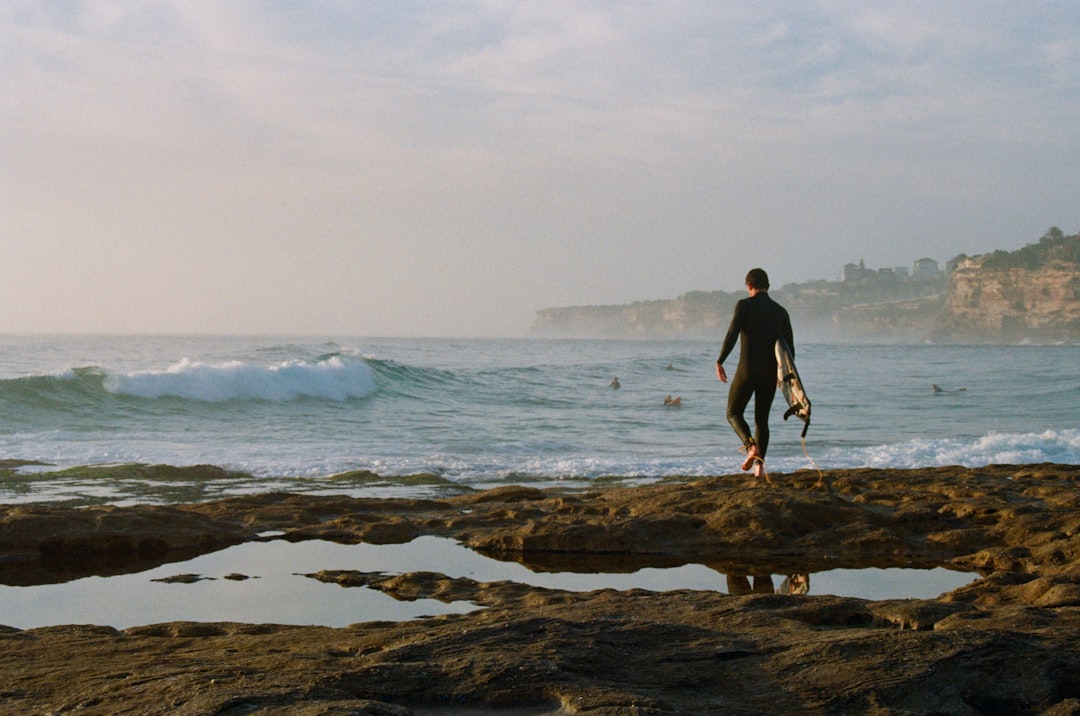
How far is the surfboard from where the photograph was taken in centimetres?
788

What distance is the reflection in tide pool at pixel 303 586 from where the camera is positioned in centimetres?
464

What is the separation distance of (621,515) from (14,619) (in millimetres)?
3925

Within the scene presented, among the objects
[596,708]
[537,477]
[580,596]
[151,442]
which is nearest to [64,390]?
[151,442]

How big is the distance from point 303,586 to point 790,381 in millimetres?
4579

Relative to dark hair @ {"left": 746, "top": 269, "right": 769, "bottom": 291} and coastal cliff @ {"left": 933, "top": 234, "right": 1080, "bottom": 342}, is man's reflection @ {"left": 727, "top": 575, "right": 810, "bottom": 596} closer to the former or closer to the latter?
dark hair @ {"left": 746, "top": 269, "right": 769, "bottom": 291}

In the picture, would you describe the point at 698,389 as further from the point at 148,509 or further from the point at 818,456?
the point at 148,509

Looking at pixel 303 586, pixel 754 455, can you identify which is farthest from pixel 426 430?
pixel 303 586

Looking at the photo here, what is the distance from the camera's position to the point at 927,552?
610cm

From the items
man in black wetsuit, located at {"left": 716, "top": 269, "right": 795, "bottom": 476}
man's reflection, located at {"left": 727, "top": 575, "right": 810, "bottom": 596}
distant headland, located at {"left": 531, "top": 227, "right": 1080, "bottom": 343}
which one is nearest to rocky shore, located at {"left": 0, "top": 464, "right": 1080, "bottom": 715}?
man's reflection, located at {"left": 727, "top": 575, "right": 810, "bottom": 596}

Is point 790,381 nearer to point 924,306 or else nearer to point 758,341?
point 758,341

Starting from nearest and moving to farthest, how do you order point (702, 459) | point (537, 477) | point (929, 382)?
point (537, 477)
point (702, 459)
point (929, 382)

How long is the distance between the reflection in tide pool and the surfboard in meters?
2.35

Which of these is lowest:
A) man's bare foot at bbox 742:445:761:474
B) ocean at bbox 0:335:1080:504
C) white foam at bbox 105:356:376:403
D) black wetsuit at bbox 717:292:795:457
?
ocean at bbox 0:335:1080:504

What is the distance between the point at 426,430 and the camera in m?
18.1
